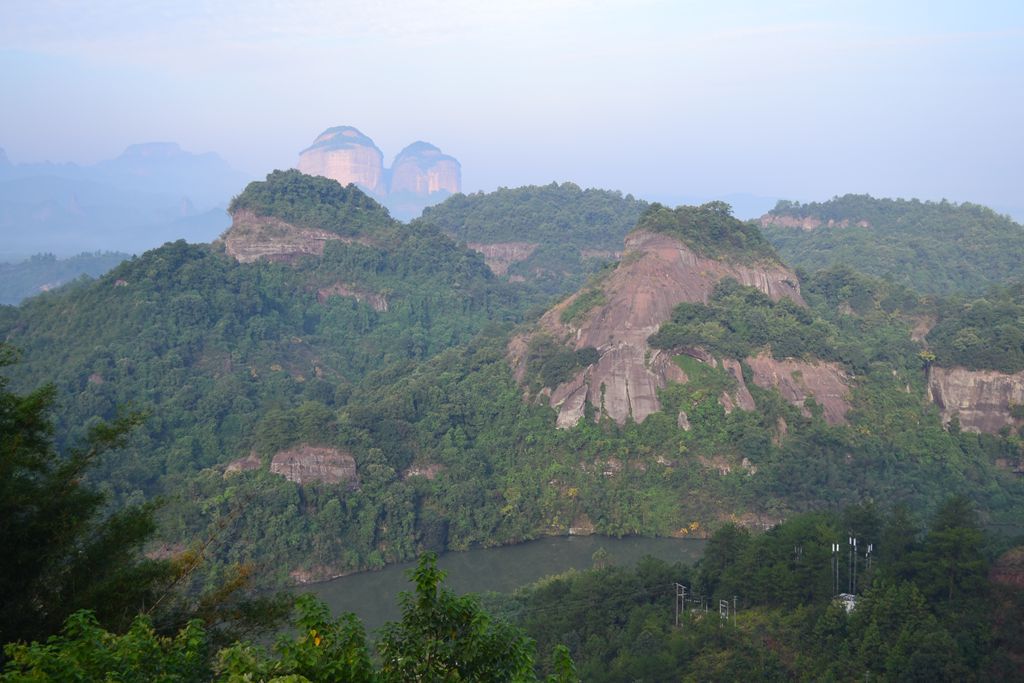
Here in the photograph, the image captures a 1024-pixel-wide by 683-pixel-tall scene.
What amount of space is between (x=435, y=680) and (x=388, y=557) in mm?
26371

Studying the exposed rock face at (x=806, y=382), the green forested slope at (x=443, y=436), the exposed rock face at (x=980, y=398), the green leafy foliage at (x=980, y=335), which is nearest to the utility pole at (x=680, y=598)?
the green forested slope at (x=443, y=436)

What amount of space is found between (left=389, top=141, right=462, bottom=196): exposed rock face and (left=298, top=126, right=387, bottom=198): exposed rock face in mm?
6168

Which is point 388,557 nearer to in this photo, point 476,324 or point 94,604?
point 94,604

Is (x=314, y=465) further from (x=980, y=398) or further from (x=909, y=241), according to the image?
(x=909, y=241)

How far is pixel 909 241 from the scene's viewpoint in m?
74.9

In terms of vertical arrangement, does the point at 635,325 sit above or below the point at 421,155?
below

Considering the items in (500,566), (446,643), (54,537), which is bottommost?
(500,566)

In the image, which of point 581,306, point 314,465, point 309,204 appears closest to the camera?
point 314,465

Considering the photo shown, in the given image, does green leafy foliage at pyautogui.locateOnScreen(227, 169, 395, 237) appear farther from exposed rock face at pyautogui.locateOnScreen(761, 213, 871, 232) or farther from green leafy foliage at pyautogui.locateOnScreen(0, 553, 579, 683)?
green leafy foliage at pyautogui.locateOnScreen(0, 553, 579, 683)

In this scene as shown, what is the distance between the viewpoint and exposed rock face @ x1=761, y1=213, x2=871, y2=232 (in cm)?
8388

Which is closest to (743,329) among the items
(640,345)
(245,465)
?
(640,345)

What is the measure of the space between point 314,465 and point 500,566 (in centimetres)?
822

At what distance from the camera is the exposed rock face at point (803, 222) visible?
83.9 m

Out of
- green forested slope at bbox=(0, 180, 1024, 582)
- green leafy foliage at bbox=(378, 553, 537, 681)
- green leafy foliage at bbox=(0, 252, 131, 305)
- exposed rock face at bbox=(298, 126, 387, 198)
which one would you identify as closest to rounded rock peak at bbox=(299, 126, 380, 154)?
exposed rock face at bbox=(298, 126, 387, 198)
